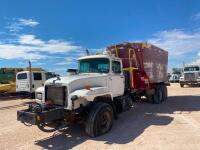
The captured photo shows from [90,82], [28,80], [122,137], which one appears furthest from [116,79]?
[28,80]

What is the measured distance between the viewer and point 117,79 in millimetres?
9461

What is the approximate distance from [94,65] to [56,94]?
84.8 inches

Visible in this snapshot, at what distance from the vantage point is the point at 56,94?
7887 millimetres

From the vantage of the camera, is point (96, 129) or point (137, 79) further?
point (137, 79)

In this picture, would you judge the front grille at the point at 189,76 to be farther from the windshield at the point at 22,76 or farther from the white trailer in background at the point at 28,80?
the windshield at the point at 22,76

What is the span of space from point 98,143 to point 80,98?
1.49 meters

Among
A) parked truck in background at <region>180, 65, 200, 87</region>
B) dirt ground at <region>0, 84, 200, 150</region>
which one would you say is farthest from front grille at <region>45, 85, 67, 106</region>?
parked truck in background at <region>180, 65, 200, 87</region>

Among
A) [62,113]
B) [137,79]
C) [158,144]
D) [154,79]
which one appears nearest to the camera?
[158,144]

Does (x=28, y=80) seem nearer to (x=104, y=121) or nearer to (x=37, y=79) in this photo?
(x=37, y=79)

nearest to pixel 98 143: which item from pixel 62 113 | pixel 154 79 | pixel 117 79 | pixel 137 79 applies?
pixel 62 113

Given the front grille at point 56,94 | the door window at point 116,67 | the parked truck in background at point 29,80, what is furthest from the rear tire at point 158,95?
the front grille at point 56,94

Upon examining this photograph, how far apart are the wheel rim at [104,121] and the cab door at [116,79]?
1234 millimetres

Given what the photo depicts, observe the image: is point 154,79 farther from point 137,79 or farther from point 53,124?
point 53,124

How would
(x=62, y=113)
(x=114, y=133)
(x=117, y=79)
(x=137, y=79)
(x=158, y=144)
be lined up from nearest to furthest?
1. (x=158, y=144)
2. (x=62, y=113)
3. (x=114, y=133)
4. (x=117, y=79)
5. (x=137, y=79)
